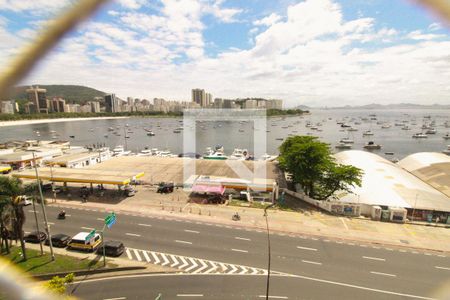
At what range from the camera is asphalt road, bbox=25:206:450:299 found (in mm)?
18203

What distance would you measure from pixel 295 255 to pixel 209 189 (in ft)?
51.6

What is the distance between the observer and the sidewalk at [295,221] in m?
25.4

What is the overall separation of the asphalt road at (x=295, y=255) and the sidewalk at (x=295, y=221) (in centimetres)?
162

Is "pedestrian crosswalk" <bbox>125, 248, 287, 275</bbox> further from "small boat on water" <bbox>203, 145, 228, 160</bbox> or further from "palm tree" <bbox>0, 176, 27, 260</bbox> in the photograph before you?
"small boat on water" <bbox>203, 145, 228, 160</bbox>

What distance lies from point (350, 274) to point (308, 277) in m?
3.36

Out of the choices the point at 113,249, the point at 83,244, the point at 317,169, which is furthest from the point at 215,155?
the point at 113,249

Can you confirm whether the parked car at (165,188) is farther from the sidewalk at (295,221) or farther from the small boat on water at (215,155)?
→ the small boat on water at (215,155)

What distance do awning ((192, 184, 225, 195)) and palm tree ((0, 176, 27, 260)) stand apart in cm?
1916

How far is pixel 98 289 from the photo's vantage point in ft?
56.0

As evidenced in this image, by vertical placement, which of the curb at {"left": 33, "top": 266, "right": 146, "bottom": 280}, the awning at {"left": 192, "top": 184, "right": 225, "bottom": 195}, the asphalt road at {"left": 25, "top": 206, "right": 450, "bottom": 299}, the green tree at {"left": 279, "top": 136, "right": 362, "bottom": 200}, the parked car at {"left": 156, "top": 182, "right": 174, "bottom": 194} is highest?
the green tree at {"left": 279, "top": 136, "right": 362, "bottom": 200}

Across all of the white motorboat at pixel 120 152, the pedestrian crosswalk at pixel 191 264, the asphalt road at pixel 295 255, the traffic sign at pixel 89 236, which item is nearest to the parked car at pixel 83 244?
the traffic sign at pixel 89 236

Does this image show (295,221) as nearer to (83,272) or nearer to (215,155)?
(83,272)

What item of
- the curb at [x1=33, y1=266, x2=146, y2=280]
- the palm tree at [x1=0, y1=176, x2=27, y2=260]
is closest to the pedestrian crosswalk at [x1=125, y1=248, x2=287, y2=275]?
the curb at [x1=33, y1=266, x2=146, y2=280]

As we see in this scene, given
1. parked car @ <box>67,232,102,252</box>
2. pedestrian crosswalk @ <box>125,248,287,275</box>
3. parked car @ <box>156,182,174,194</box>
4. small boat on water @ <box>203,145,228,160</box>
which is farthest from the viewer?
small boat on water @ <box>203,145,228,160</box>
